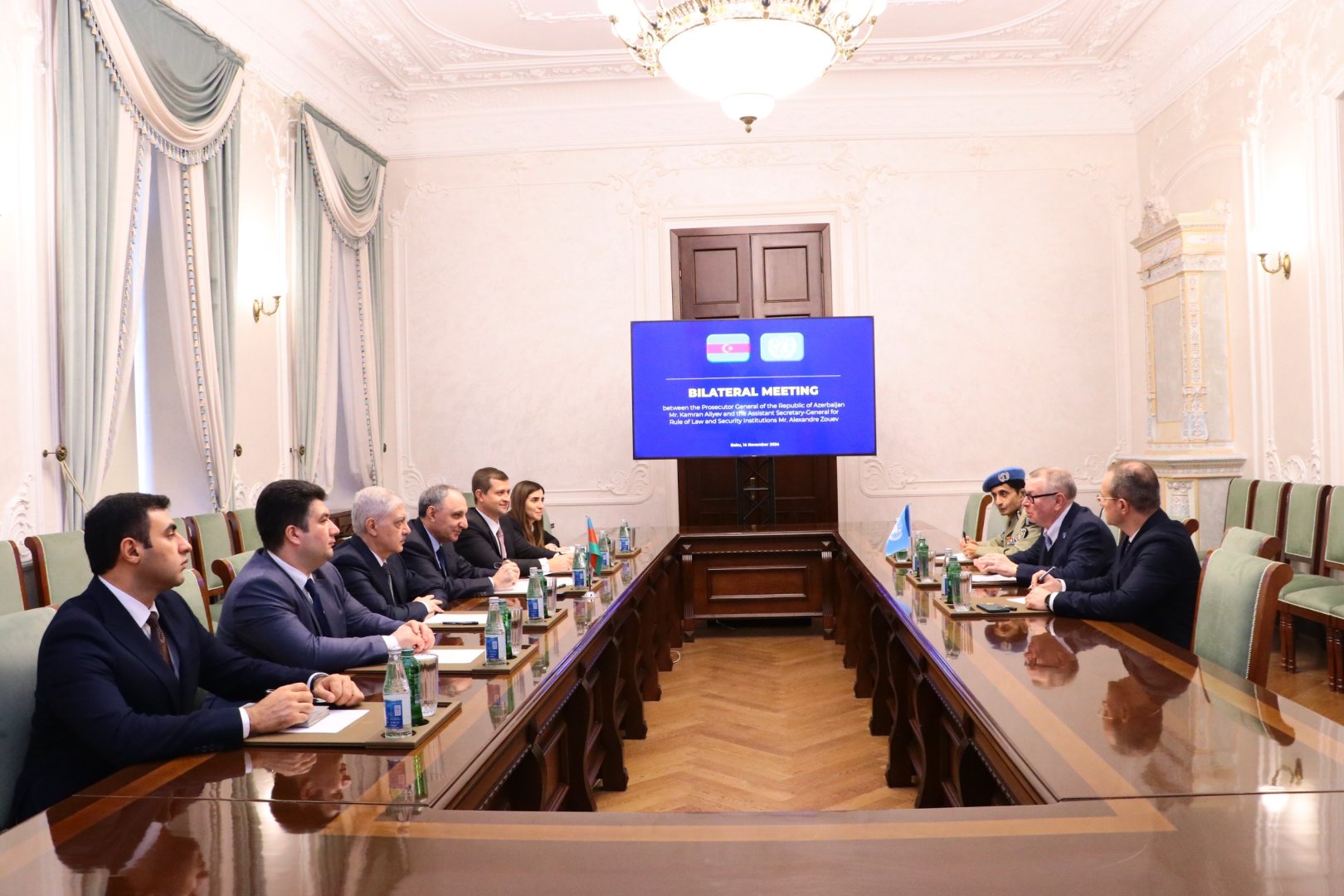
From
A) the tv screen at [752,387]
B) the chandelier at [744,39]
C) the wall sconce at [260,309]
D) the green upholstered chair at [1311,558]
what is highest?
the chandelier at [744,39]

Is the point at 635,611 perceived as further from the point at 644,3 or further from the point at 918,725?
the point at 644,3

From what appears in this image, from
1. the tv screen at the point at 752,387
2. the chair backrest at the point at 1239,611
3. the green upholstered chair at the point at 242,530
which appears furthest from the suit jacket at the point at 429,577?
the tv screen at the point at 752,387

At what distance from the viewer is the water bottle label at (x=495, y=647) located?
104 inches

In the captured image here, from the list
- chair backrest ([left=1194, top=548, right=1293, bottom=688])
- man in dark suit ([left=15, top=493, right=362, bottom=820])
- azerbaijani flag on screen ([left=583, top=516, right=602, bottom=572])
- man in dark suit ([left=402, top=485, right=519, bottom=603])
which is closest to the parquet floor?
azerbaijani flag on screen ([left=583, top=516, right=602, bottom=572])

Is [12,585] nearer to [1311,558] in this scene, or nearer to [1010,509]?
[1010,509]

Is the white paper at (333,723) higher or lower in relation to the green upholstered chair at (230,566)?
lower

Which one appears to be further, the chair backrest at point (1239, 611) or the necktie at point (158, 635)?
the chair backrest at point (1239, 611)

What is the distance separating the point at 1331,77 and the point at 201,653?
240 inches

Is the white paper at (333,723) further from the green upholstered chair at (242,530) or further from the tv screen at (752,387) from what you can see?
the tv screen at (752,387)

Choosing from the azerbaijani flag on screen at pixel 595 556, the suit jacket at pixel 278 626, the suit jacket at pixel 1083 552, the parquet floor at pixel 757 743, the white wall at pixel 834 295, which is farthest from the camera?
the white wall at pixel 834 295

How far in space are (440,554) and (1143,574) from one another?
110 inches

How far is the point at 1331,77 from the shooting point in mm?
5465

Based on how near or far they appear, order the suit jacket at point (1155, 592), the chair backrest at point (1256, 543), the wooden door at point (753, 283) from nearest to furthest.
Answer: the suit jacket at point (1155, 592) → the chair backrest at point (1256, 543) → the wooden door at point (753, 283)

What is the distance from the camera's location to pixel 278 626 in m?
2.63
